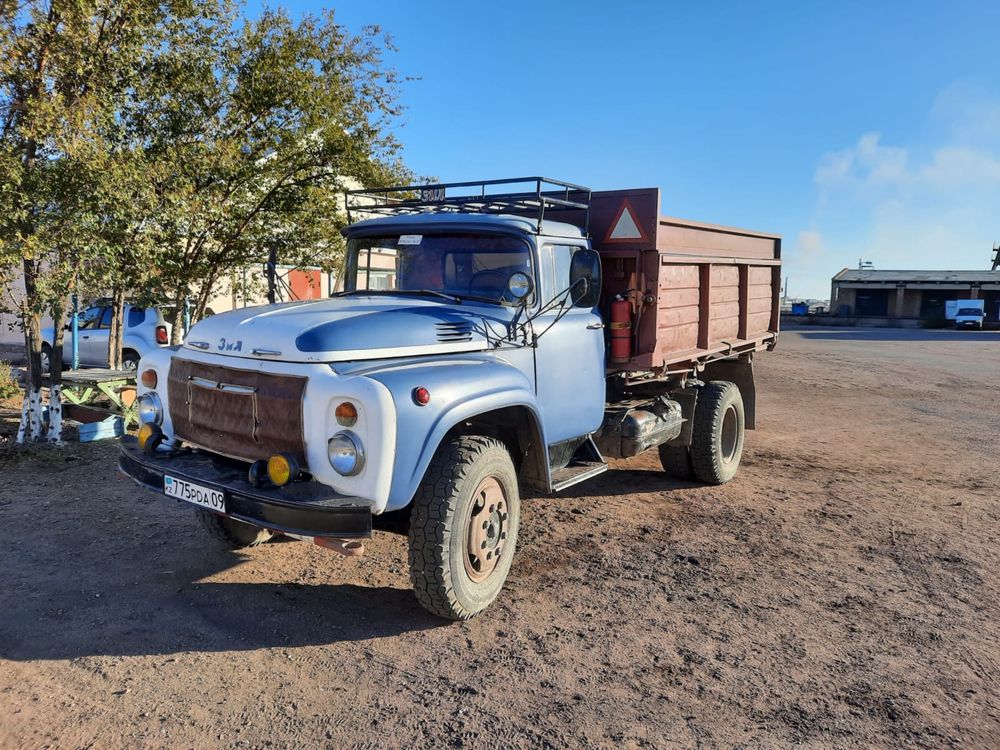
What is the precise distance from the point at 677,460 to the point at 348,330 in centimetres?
417

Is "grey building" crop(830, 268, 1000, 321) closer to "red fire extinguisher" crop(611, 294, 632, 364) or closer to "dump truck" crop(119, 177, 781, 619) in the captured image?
"dump truck" crop(119, 177, 781, 619)

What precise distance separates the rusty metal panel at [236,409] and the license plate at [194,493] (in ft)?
0.83

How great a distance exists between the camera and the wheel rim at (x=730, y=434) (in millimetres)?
7488

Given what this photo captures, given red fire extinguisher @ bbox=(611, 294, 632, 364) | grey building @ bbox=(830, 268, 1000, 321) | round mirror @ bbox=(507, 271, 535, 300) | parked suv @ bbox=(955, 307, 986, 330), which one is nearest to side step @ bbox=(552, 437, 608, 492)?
red fire extinguisher @ bbox=(611, 294, 632, 364)

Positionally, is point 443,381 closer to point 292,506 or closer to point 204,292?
point 292,506

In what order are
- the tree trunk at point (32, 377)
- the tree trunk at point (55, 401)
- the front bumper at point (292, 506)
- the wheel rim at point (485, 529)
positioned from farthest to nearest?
A: the tree trunk at point (55, 401)
the tree trunk at point (32, 377)
the wheel rim at point (485, 529)
the front bumper at point (292, 506)

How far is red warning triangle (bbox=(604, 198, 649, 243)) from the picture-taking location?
223 inches

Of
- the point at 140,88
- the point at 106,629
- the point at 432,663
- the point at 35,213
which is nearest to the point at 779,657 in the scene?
the point at 432,663

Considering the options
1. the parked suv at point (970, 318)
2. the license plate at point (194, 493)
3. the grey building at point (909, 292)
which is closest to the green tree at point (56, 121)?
the license plate at point (194, 493)

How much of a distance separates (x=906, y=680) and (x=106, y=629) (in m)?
3.99

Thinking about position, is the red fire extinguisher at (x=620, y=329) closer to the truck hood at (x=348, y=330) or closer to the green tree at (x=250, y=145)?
the truck hood at (x=348, y=330)

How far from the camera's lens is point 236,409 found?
394 centimetres

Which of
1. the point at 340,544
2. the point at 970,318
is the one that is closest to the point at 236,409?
the point at 340,544

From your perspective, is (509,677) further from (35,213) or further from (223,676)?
(35,213)
